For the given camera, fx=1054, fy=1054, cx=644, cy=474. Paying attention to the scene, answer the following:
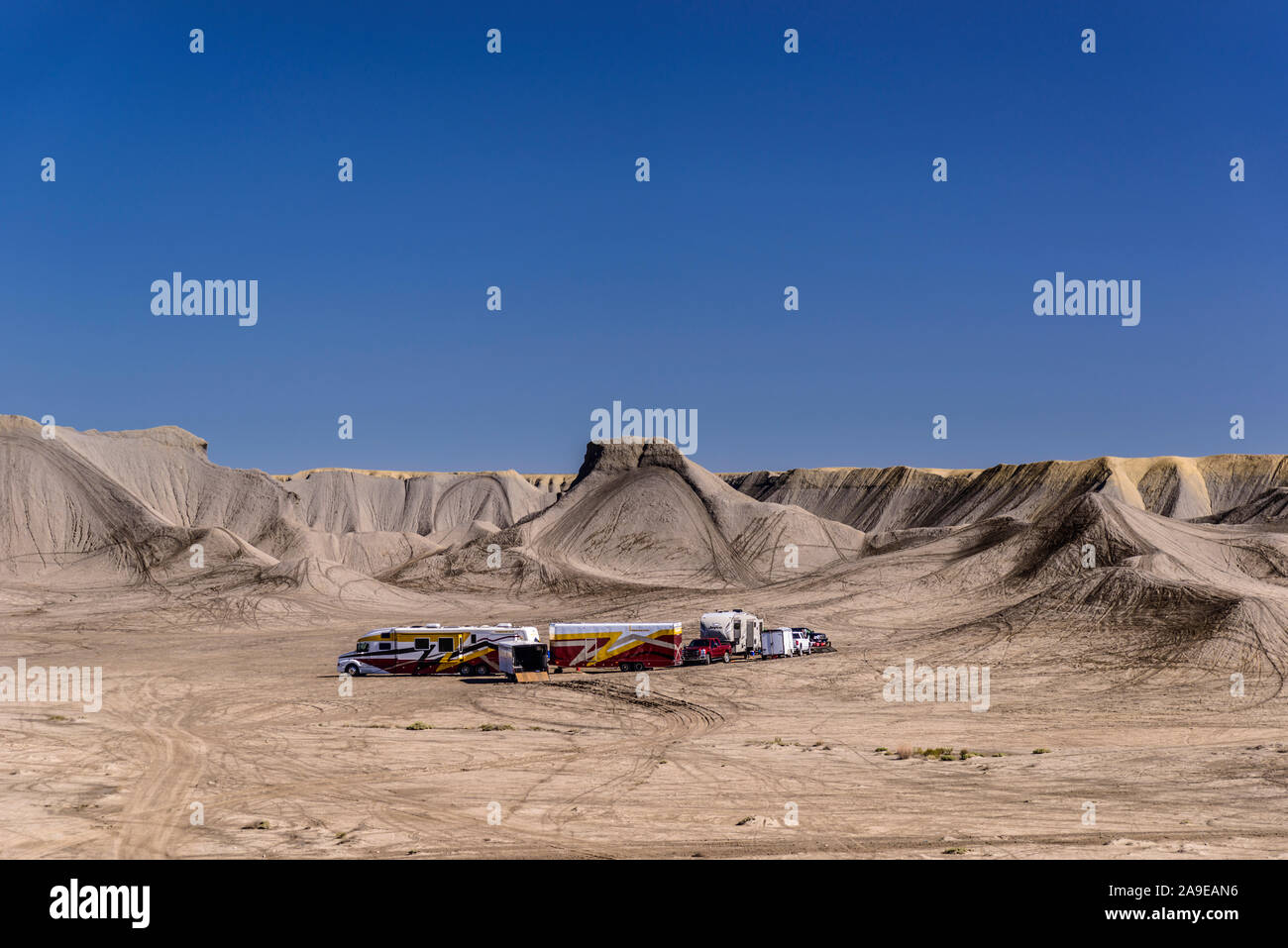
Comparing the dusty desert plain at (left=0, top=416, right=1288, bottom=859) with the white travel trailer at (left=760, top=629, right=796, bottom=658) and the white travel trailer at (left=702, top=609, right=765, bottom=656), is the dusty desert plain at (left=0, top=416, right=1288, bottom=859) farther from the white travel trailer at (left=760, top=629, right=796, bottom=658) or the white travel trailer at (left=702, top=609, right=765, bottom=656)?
the white travel trailer at (left=702, top=609, right=765, bottom=656)

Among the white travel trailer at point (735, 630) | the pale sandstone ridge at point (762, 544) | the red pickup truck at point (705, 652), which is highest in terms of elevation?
the pale sandstone ridge at point (762, 544)

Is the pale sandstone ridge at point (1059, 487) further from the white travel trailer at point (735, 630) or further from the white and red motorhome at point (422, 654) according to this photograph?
the white and red motorhome at point (422, 654)

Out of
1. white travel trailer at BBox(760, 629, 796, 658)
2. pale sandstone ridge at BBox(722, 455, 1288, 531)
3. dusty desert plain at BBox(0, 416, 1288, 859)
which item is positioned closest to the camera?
dusty desert plain at BBox(0, 416, 1288, 859)

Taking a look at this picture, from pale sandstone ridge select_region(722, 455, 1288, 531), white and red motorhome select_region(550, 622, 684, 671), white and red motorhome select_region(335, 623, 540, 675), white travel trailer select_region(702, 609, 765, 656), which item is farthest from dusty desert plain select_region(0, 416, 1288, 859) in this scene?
pale sandstone ridge select_region(722, 455, 1288, 531)

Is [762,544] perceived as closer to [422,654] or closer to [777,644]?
[777,644]

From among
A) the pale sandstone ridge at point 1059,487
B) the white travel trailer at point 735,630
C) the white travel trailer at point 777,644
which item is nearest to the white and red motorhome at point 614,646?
the white travel trailer at point 735,630

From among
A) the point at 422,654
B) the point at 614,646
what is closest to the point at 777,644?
the point at 614,646
